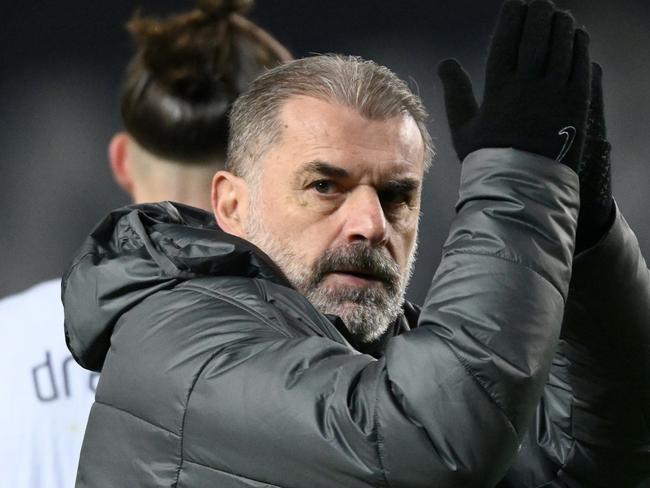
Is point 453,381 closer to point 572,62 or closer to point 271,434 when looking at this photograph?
point 271,434

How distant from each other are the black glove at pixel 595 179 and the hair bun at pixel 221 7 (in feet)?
2.38

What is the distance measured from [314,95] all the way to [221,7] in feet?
1.40

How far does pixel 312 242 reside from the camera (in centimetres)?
120

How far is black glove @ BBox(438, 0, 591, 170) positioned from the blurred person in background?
628 mm

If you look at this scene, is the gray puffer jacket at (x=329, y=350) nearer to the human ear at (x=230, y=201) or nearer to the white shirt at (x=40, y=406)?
the human ear at (x=230, y=201)

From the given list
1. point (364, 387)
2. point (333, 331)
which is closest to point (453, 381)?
point (364, 387)

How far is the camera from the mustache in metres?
1.17

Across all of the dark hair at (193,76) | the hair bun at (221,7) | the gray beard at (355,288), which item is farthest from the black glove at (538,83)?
the hair bun at (221,7)

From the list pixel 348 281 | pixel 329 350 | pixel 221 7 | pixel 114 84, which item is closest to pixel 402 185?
pixel 348 281

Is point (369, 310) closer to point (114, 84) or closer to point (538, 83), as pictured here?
point (538, 83)

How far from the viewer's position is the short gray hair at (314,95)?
4.09 feet

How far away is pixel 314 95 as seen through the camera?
49.1 inches

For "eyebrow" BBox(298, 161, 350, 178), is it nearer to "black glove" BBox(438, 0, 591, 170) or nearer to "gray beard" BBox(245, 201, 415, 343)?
"gray beard" BBox(245, 201, 415, 343)

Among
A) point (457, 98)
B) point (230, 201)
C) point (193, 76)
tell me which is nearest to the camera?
point (457, 98)
